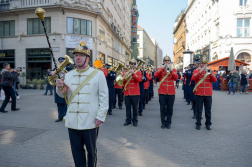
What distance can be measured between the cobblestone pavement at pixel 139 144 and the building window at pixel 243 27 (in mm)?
25378

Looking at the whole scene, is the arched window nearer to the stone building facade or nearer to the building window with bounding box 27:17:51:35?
the stone building facade

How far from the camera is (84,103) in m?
2.89

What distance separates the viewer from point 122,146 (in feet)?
15.3

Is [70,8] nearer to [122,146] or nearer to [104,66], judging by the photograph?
[104,66]

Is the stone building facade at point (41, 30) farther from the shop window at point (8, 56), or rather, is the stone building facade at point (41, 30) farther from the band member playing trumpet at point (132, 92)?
the band member playing trumpet at point (132, 92)

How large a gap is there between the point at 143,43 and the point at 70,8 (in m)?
67.6

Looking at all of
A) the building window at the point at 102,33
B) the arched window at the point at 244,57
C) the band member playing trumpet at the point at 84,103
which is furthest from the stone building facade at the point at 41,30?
the arched window at the point at 244,57

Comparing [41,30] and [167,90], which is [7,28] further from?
[167,90]

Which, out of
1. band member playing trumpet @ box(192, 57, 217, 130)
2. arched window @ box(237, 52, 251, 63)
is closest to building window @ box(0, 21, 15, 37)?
band member playing trumpet @ box(192, 57, 217, 130)

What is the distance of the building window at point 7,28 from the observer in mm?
23016

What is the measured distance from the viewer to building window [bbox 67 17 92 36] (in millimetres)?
21266

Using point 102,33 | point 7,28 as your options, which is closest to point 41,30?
point 7,28

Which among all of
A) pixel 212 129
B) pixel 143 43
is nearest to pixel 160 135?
pixel 212 129

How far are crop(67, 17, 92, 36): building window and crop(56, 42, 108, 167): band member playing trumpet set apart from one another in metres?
19.7
